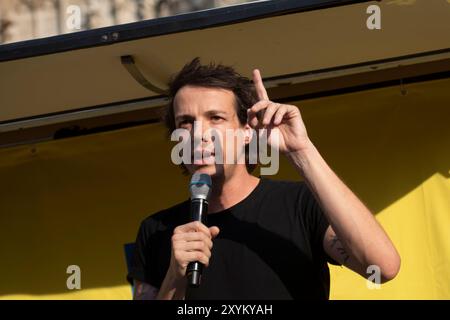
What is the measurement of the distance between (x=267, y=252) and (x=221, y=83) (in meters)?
0.60

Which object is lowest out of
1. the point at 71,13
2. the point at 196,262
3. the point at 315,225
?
the point at 196,262

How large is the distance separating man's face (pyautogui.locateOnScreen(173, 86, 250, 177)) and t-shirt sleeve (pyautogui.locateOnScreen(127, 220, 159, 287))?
26 cm

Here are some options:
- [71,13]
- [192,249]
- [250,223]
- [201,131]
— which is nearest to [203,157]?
[201,131]

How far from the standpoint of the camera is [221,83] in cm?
304

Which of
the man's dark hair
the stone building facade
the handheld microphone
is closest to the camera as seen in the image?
the handheld microphone

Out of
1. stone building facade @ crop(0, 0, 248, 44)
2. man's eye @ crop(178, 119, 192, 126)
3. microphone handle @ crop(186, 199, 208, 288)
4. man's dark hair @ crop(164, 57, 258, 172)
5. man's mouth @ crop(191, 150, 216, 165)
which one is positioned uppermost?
stone building facade @ crop(0, 0, 248, 44)

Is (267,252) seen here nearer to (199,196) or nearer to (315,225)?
(315,225)

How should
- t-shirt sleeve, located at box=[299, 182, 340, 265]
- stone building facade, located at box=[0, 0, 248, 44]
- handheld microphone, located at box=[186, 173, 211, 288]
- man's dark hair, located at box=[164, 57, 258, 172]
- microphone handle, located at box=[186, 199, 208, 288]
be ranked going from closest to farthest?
microphone handle, located at box=[186, 199, 208, 288] → handheld microphone, located at box=[186, 173, 211, 288] → t-shirt sleeve, located at box=[299, 182, 340, 265] → man's dark hair, located at box=[164, 57, 258, 172] → stone building facade, located at box=[0, 0, 248, 44]

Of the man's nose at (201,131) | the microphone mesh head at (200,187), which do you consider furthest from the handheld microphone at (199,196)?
the man's nose at (201,131)

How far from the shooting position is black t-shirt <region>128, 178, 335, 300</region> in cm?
273

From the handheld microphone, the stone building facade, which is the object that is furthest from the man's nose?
the stone building facade

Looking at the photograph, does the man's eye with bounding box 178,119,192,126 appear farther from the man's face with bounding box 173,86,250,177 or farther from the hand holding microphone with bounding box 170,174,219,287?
the hand holding microphone with bounding box 170,174,219,287

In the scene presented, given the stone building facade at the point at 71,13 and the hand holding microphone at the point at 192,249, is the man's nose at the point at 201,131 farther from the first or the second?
the stone building facade at the point at 71,13
